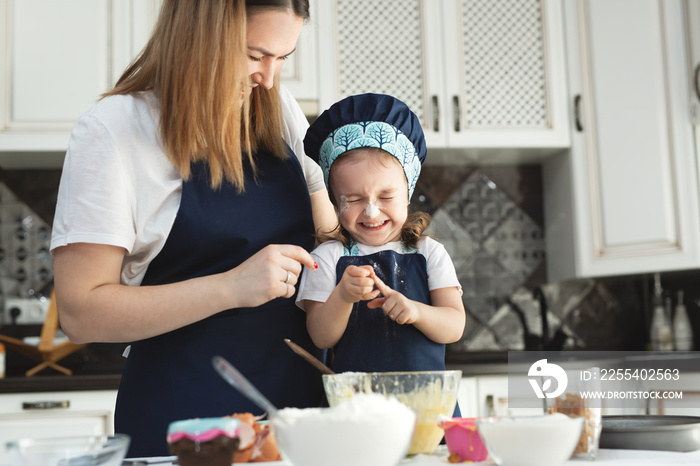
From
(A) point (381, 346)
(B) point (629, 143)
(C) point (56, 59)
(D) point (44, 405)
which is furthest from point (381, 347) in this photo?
(C) point (56, 59)

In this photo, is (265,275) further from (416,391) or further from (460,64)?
(460,64)

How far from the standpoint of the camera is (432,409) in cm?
88

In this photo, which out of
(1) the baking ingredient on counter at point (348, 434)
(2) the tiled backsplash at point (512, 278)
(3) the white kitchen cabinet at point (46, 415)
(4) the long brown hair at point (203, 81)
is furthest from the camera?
(2) the tiled backsplash at point (512, 278)

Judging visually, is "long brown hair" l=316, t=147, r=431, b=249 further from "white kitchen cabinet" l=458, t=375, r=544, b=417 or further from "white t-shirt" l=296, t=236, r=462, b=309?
"white kitchen cabinet" l=458, t=375, r=544, b=417

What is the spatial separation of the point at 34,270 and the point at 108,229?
6.39 feet

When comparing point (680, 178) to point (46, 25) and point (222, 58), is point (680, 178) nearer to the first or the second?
point (222, 58)

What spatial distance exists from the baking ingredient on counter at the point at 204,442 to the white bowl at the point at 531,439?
0.25 m

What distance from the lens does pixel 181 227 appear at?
117cm

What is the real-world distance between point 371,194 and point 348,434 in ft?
2.12

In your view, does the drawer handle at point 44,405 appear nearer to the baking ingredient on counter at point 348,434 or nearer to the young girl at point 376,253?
the young girl at point 376,253

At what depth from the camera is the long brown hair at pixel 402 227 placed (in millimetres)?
1263

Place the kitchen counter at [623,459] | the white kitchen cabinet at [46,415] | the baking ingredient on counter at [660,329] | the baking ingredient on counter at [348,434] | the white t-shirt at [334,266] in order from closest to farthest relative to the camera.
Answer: the baking ingredient on counter at [348,434] → the kitchen counter at [623,459] → the white t-shirt at [334,266] → the white kitchen cabinet at [46,415] → the baking ingredient on counter at [660,329]

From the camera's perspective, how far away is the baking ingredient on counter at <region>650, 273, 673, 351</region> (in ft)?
9.47

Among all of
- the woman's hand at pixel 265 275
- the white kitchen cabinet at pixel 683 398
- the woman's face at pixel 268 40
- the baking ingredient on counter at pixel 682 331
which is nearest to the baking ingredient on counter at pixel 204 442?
the woman's hand at pixel 265 275
